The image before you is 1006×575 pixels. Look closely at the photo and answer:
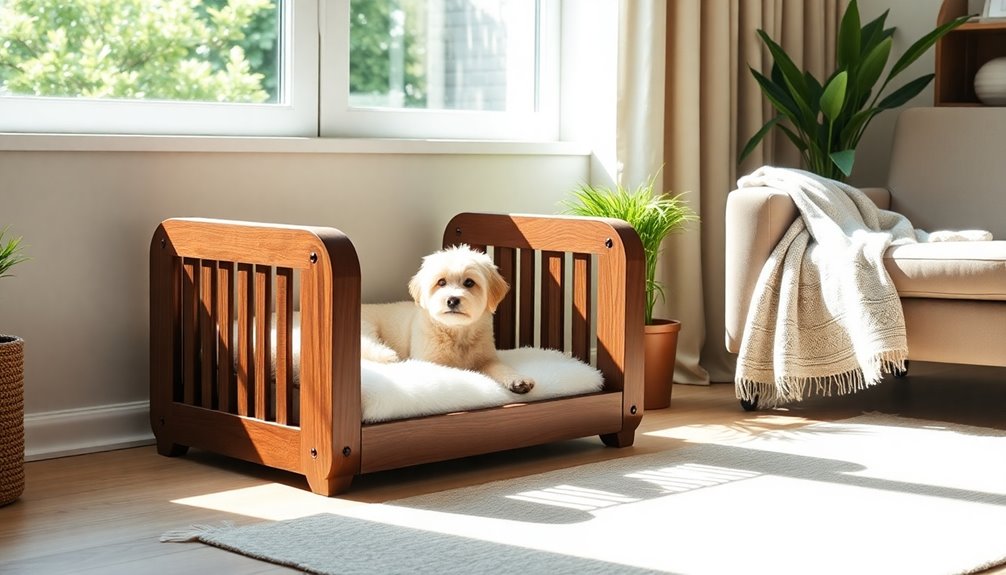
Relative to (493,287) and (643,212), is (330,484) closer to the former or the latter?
(493,287)

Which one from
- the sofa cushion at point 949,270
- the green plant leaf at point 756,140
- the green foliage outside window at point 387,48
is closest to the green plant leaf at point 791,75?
the green plant leaf at point 756,140

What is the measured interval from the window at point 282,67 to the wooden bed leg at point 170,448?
0.73 metres

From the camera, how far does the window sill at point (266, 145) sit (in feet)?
8.84

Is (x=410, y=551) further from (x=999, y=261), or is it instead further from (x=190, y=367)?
(x=999, y=261)

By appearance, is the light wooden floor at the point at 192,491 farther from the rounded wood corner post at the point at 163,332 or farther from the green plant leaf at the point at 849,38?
the green plant leaf at the point at 849,38

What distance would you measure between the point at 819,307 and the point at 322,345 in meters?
1.41

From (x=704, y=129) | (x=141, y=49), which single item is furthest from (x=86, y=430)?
(x=704, y=129)

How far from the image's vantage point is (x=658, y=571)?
6.25 feet

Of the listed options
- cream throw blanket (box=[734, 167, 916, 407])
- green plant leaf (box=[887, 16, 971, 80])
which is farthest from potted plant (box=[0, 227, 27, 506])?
green plant leaf (box=[887, 16, 971, 80])

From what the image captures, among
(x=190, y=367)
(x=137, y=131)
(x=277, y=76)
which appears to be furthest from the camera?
(x=277, y=76)

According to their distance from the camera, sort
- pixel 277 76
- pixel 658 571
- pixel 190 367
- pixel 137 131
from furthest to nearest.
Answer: pixel 277 76 < pixel 137 131 < pixel 190 367 < pixel 658 571

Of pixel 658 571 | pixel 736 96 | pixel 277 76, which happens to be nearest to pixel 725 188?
pixel 736 96

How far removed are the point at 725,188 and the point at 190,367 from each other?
1.82m

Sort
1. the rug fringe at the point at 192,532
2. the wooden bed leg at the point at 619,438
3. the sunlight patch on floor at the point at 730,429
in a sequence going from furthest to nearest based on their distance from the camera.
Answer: the sunlight patch on floor at the point at 730,429 < the wooden bed leg at the point at 619,438 < the rug fringe at the point at 192,532
